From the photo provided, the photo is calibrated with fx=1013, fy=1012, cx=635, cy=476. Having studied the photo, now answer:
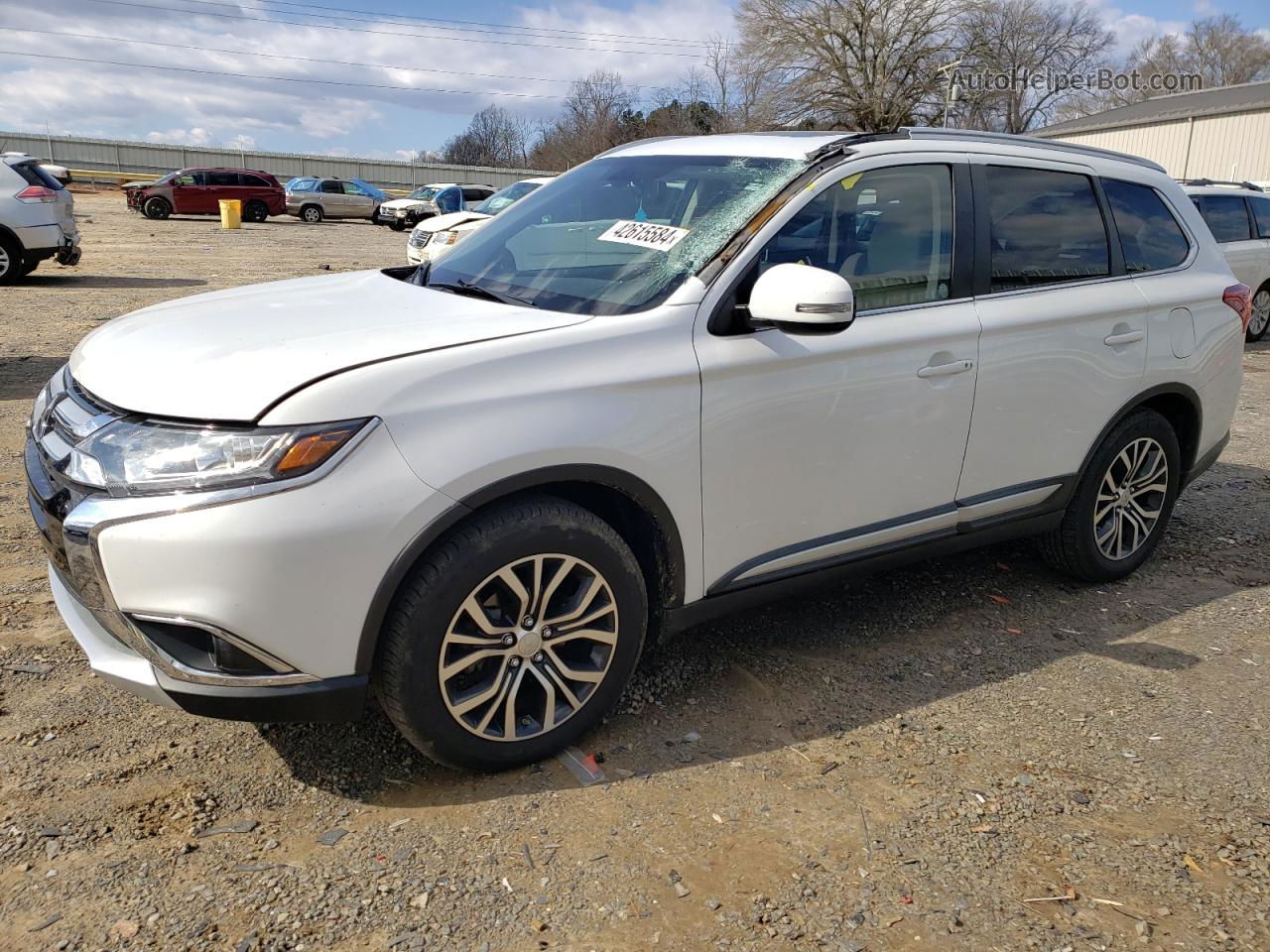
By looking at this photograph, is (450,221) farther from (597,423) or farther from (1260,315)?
(597,423)

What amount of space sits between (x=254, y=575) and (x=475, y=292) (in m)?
1.39

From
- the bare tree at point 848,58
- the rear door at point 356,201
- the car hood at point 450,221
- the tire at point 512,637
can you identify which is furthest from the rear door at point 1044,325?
the bare tree at point 848,58

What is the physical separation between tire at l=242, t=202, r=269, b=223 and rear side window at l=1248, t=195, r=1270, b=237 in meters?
29.1

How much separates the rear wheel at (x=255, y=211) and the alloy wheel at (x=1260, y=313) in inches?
1149

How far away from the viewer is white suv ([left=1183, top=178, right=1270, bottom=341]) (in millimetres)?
11500

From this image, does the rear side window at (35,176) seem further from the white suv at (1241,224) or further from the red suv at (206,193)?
the red suv at (206,193)

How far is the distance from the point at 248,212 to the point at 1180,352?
1301 inches

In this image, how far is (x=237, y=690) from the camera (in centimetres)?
252

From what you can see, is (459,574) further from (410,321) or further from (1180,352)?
(1180,352)

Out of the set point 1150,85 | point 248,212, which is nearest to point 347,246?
point 248,212

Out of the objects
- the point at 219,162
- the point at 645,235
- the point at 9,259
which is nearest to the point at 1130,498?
the point at 645,235

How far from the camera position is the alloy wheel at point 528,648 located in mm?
2777

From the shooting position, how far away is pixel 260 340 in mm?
→ 2822

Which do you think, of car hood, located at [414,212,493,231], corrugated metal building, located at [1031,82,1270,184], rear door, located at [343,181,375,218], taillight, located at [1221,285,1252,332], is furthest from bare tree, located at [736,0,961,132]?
taillight, located at [1221,285,1252,332]
